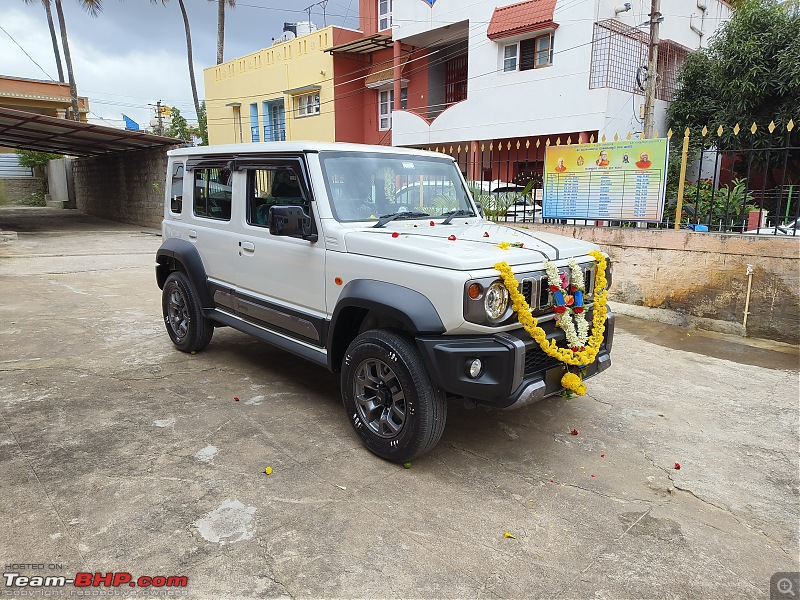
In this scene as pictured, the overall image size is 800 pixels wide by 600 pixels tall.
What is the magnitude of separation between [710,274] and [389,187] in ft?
14.5

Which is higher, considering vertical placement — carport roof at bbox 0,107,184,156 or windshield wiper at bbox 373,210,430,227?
carport roof at bbox 0,107,184,156

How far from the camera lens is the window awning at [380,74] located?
19.4 m

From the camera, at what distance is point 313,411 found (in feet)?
13.9

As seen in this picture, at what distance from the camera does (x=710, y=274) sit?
658 centimetres

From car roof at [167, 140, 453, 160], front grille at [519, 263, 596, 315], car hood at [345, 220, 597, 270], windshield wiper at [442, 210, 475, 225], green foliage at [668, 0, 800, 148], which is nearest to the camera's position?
car hood at [345, 220, 597, 270]

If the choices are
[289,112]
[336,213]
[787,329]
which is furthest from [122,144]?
[787,329]

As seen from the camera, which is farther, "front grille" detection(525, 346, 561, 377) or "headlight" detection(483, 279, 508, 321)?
"front grille" detection(525, 346, 561, 377)

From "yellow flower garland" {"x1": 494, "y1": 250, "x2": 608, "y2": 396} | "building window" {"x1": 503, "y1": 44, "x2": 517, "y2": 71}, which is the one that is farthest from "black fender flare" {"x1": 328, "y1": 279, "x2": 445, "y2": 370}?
"building window" {"x1": 503, "y1": 44, "x2": 517, "y2": 71}

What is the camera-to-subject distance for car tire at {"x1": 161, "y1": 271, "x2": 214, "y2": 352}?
5.29 metres

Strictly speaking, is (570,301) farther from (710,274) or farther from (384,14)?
(384,14)

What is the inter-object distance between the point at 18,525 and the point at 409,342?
2192 millimetres

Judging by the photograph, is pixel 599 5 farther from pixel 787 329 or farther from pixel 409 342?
pixel 409 342

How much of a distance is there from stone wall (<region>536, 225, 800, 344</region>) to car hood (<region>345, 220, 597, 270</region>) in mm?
3425

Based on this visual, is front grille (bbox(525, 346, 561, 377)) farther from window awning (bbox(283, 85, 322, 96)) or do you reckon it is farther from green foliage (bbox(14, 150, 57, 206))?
green foliage (bbox(14, 150, 57, 206))
